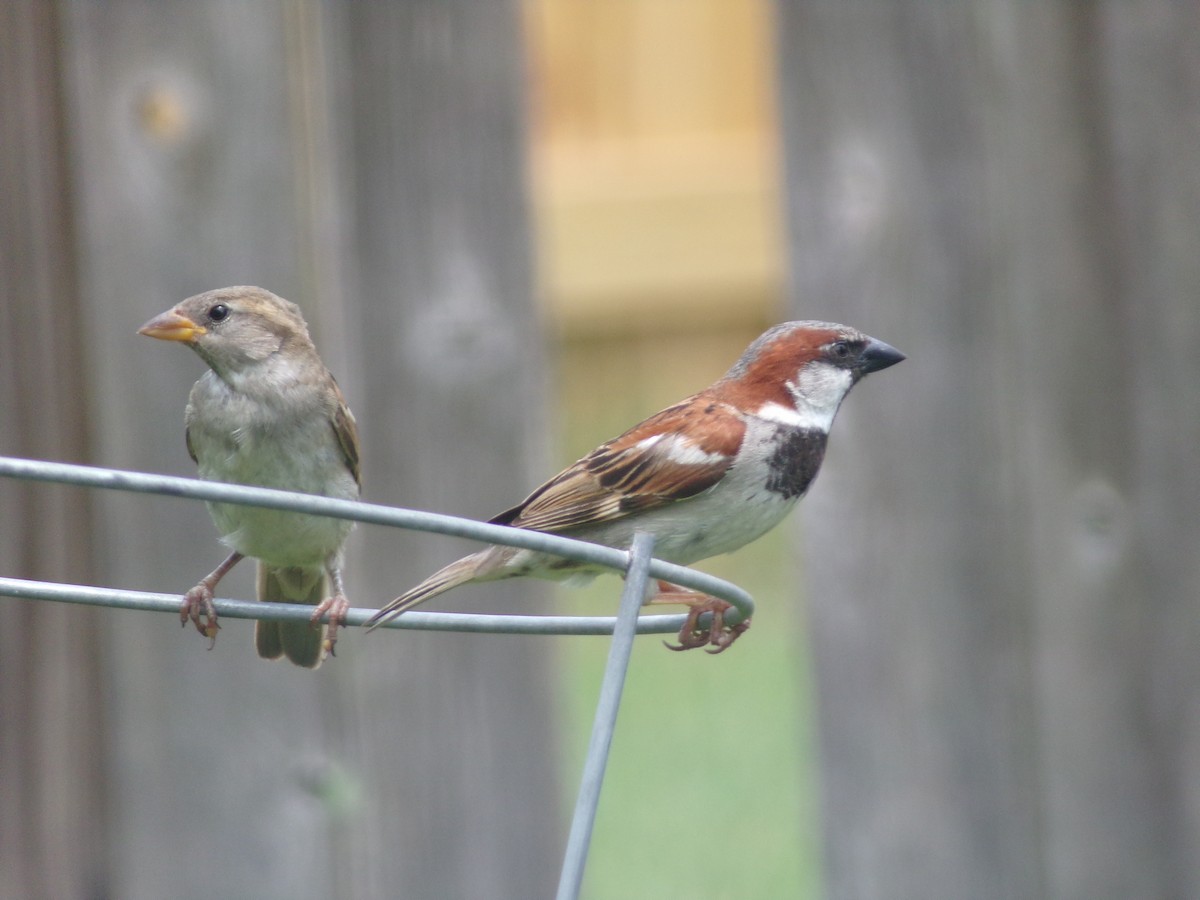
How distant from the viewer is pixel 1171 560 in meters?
3.40

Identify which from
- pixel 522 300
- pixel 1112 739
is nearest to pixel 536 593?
pixel 522 300

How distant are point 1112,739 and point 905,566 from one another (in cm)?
58

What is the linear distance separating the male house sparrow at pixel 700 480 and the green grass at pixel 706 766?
107 cm

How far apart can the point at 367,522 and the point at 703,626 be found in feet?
3.77

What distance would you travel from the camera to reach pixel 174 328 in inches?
89.6

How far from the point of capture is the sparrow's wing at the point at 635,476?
8.18 ft

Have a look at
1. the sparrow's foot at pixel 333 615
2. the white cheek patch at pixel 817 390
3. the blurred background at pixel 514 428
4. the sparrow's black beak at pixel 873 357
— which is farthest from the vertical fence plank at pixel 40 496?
the sparrow's black beak at pixel 873 357

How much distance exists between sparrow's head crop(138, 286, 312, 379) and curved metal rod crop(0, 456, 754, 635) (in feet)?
1.71

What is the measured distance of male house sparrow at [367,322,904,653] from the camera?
8.17 feet

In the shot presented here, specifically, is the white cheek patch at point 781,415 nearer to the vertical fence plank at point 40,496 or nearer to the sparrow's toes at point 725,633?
the sparrow's toes at point 725,633

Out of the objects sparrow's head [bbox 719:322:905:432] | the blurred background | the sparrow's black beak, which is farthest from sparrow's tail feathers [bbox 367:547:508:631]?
the blurred background

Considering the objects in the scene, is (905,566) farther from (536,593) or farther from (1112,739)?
(536,593)

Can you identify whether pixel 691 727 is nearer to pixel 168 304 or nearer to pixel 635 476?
pixel 168 304

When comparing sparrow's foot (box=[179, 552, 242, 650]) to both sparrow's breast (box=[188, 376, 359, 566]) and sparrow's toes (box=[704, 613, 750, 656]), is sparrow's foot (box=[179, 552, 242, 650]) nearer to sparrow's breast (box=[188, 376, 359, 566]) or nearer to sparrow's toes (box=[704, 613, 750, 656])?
sparrow's breast (box=[188, 376, 359, 566])
